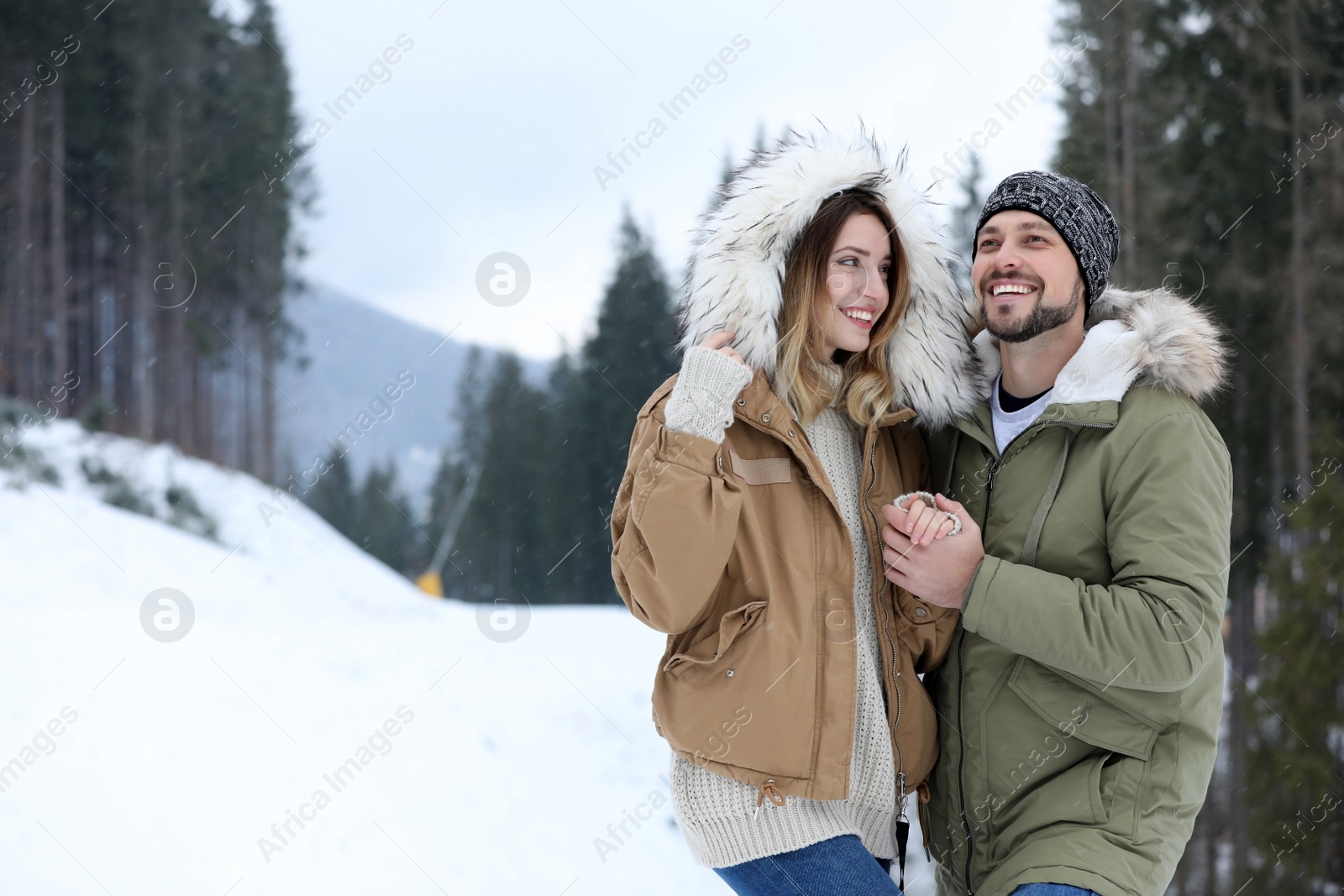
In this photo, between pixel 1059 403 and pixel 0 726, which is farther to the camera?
pixel 0 726

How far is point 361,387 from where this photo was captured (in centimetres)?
4431

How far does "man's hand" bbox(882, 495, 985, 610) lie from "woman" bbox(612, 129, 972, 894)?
0.15ft

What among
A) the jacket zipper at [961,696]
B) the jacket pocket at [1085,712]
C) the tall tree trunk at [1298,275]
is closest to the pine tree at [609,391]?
the tall tree trunk at [1298,275]

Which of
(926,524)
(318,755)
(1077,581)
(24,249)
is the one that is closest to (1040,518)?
(1077,581)

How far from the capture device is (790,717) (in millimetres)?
2186

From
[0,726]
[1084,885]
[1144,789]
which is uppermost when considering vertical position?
[1144,789]

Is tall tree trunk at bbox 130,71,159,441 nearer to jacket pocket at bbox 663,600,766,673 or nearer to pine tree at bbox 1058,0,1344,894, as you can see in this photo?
pine tree at bbox 1058,0,1344,894

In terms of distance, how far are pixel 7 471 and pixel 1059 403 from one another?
13.4 metres

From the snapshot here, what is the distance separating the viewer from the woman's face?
8.59ft

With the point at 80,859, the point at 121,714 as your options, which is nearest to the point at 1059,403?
the point at 80,859

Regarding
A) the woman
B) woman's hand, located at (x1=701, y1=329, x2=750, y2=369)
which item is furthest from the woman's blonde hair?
woman's hand, located at (x1=701, y1=329, x2=750, y2=369)

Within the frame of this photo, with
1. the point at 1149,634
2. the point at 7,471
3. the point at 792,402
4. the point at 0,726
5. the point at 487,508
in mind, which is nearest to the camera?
the point at 1149,634

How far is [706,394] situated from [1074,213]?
1145 millimetres

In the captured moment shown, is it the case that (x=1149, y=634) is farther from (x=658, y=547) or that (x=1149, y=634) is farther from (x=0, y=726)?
(x=0, y=726)
